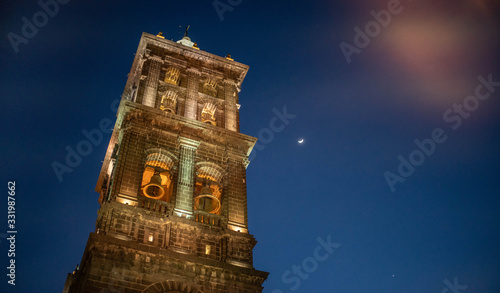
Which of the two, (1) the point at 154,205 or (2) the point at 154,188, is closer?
(1) the point at 154,205

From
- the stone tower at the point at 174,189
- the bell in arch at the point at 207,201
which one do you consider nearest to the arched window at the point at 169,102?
the stone tower at the point at 174,189

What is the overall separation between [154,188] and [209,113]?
33.3ft

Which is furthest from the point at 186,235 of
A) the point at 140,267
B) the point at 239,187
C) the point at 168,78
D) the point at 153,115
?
the point at 168,78

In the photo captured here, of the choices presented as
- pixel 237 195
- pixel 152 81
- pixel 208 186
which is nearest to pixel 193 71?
pixel 152 81

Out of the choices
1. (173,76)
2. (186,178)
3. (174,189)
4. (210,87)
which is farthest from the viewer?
(210,87)

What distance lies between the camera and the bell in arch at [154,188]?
30375 millimetres

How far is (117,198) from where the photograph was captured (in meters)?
28.5

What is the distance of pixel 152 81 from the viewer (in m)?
38.7

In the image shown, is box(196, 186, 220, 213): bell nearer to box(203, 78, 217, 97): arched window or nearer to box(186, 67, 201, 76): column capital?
box(203, 78, 217, 97): arched window

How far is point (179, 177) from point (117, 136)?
7.72m

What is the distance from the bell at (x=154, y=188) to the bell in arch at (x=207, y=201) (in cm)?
242

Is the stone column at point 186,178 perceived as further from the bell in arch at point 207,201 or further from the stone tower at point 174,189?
the bell in arch at point 207,201

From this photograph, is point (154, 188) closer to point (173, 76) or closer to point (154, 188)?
point (154, 188)

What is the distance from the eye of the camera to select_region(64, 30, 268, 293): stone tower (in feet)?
84.0
